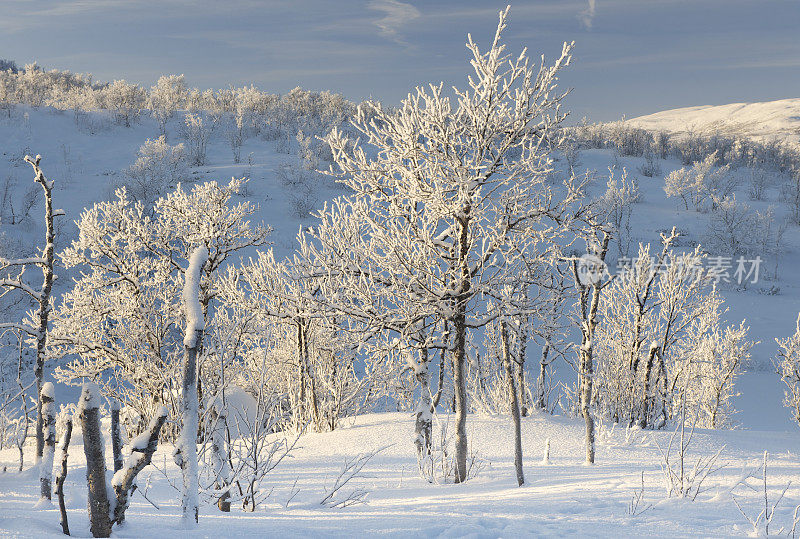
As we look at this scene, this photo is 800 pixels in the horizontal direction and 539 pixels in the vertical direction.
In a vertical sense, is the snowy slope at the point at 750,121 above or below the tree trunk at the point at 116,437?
above

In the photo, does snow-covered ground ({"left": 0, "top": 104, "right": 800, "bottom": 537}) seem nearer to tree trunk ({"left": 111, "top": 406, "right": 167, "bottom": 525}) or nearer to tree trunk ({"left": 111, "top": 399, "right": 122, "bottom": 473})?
tree trunk ({"left": 111, "top": 406, "right": 167, "bottom": 525})

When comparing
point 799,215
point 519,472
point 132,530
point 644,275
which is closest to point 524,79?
point 519,472

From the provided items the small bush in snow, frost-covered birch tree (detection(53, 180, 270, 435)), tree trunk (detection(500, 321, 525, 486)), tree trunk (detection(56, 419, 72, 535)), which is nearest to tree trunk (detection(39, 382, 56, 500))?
tree trunk (detection(56, 419, 72, 535))

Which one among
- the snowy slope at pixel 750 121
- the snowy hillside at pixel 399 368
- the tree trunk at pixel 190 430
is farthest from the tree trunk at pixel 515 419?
the snowy slope at pixel 750 121

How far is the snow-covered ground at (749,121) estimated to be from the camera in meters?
124

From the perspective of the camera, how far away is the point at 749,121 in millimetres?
154375

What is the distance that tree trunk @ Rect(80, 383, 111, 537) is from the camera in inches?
91.4

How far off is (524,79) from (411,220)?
2.31m

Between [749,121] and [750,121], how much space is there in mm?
803

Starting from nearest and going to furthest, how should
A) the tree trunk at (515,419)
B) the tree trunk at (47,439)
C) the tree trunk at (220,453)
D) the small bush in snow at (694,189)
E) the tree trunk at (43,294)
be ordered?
the tree trunk at (220,453) < the tree trunk at (47,439) < the tree trunk at (515,419) < the tree trunk at (43,294) < the small bush in snow at (694,189)

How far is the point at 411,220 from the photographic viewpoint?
23.0ft

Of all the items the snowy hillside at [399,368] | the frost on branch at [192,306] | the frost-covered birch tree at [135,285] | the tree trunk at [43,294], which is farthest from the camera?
the frost-covered birch tree at [135,285]

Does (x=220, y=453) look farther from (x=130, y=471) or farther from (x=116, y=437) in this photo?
(x=130, y=471)

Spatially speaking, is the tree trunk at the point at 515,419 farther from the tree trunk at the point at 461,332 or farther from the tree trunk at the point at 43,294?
the tree trunk at the point at 43,294
